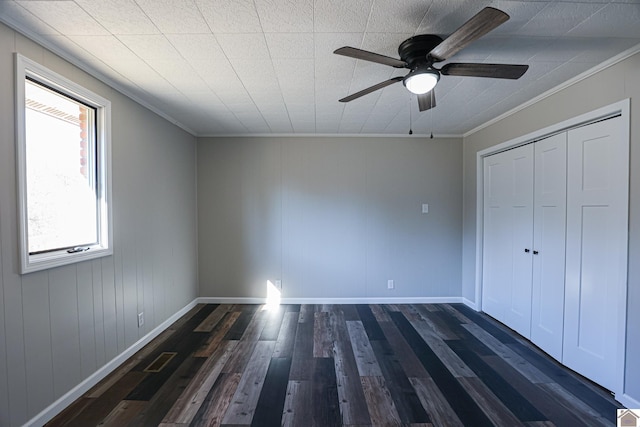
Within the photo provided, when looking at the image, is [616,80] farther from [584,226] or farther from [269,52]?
[269,52]

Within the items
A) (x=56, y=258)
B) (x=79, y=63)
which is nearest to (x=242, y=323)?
(x=56, y=258)

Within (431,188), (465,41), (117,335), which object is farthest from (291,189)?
(465,41)

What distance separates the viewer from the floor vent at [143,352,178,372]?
2.32 meters

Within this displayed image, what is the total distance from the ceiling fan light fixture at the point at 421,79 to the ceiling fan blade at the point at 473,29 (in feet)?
0.36

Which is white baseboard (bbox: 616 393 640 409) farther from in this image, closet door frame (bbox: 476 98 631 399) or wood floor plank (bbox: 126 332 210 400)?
wood floor plank (bbox: 126 332 210 400)

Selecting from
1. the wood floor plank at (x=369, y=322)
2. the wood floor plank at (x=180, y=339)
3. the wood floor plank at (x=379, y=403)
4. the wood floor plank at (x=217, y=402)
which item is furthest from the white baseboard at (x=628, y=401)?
the wood floor plank at (x=180, y=339)

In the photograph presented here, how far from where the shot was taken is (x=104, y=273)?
224 centimetres

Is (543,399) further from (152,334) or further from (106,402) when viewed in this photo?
(152,334)

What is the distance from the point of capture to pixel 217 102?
277cm

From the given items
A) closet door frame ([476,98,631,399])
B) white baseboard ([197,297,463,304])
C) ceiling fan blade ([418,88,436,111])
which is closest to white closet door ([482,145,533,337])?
closet door frame ([476,98,631,399])

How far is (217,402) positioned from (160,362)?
85 centimetres

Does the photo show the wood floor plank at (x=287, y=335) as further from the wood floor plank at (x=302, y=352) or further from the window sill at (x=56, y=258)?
the window sill at (x=56, y=258)

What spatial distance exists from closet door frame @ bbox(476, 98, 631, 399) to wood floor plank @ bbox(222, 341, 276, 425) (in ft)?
8.30

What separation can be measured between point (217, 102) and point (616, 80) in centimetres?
Result: 321
